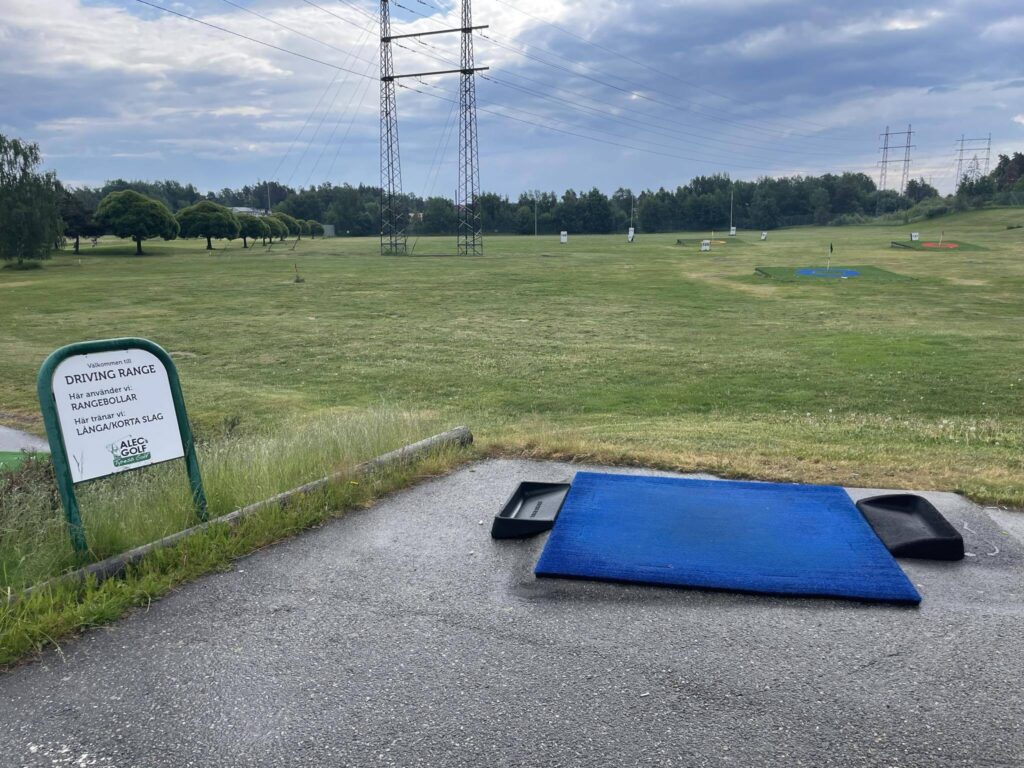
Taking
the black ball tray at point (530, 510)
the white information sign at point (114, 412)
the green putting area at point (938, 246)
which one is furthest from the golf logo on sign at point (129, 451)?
the green putting area at point (938, 246)

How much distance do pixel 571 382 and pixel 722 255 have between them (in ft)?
140

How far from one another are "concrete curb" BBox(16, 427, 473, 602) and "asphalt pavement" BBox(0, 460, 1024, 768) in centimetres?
41

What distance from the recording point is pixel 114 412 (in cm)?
466

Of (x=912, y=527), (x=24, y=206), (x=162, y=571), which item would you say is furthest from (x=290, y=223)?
(x=912, y=527)

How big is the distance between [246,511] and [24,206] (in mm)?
59238

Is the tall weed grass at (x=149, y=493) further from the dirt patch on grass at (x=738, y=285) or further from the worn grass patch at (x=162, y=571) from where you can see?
the dirt patch on grass at (x=738, y=285)

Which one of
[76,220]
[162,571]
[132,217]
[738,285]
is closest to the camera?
[162,571]

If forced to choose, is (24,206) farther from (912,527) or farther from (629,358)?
(912,527)

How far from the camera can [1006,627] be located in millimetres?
3949

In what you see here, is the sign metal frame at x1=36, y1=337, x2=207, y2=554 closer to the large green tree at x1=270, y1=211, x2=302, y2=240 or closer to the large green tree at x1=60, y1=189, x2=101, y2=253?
the large green tree at x1=60, y1=189, x2=101, y2=253

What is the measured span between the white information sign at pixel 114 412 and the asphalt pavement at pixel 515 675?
87 centimetres

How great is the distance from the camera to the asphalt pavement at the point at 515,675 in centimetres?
305

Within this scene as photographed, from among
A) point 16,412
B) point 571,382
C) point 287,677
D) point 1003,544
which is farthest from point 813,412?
point 16,412

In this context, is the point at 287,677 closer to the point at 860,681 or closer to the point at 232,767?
the point at 232,767
